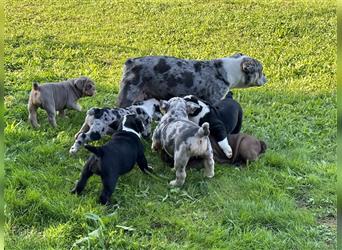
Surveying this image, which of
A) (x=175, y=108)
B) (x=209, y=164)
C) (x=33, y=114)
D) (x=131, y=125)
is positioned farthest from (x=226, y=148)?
(x=33, y=114)

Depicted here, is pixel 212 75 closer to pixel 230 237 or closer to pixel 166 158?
pixel 166 158

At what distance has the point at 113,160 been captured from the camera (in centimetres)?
475

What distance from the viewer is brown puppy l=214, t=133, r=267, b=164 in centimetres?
584

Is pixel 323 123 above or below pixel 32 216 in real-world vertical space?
below

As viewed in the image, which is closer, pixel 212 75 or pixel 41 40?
pixel 212 75

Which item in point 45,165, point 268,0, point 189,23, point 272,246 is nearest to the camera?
point 272,246

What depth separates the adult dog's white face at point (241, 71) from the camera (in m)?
7.39

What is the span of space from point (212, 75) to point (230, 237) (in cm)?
334

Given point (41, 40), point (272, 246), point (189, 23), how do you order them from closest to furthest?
1. point (272, 246)
2. point (41, 40)
3. point (189, 23)

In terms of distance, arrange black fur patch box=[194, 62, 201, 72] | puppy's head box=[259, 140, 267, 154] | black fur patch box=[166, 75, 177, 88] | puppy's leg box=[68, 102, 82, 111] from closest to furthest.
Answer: puppy's head box=[259, 140, 267, 154] < puppy's leg box=[68, 102, 82, 111] < black fur patch box=[166, 75, 177, 88] < black fur patch box=[194, 62, 201, 72]

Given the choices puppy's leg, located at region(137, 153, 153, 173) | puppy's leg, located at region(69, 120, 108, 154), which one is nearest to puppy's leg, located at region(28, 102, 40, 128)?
puppy's leg, located at region(69, 120, 108, 154)

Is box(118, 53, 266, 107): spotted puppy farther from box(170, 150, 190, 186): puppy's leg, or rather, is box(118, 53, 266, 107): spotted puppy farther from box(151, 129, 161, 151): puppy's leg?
box(170, 150, 190, 186): puppy's leg

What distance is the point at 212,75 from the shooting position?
23.8ft

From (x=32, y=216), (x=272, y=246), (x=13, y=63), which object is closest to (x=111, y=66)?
(x=13, y=63)
